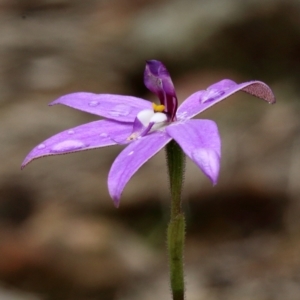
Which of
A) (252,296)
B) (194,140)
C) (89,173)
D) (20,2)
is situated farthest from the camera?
(20,2)

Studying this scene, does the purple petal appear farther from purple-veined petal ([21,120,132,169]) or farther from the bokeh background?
the bokeh background

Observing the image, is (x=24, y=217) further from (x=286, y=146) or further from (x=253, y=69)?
(x=253, y=69)

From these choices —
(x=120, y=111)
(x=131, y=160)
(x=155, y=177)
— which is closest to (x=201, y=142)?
(x=131, y=160)

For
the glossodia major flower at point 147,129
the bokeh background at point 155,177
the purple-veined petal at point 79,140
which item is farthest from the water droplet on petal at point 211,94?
the bokeh background at point 155,177

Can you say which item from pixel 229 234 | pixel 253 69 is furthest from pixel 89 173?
pixel 253 69

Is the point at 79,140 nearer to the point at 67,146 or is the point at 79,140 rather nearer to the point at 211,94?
the point at 67,146

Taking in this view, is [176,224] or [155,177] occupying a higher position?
[176,224]
